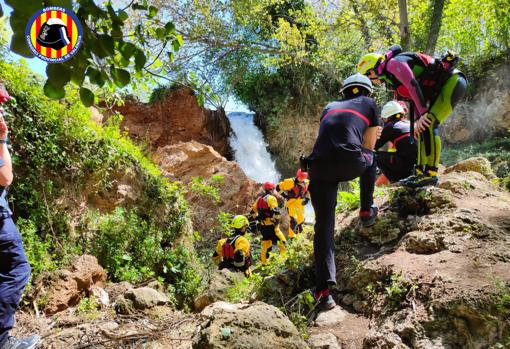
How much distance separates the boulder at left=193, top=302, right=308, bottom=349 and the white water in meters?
14.3

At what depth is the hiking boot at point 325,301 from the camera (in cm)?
286

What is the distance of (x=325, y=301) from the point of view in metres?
2.87

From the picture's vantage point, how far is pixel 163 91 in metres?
16.3

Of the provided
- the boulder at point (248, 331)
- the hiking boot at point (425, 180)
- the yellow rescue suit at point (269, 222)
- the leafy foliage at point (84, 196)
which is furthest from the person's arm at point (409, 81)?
the yellow rescue suit at point (269, 222)

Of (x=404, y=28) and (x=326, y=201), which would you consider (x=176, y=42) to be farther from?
(x=404, y=28)

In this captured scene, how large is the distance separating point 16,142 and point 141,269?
2484 mm

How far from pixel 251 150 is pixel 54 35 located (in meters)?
15.8

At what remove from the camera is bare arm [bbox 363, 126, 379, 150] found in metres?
3.29

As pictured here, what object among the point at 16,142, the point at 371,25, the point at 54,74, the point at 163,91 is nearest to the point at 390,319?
the point at 54,74

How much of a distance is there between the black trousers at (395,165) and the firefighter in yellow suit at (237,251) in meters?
3.28

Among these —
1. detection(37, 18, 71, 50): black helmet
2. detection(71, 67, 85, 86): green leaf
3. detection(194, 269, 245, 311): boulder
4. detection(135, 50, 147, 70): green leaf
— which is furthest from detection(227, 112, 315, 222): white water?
detection(71, 67, 85, 86): green leaf

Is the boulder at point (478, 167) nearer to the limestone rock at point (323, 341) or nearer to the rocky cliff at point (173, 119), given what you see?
the limestone rock at point (323, 341)

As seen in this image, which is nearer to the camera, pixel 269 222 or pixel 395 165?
pixel 395 165

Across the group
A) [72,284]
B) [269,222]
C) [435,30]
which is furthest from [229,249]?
[435,30]
